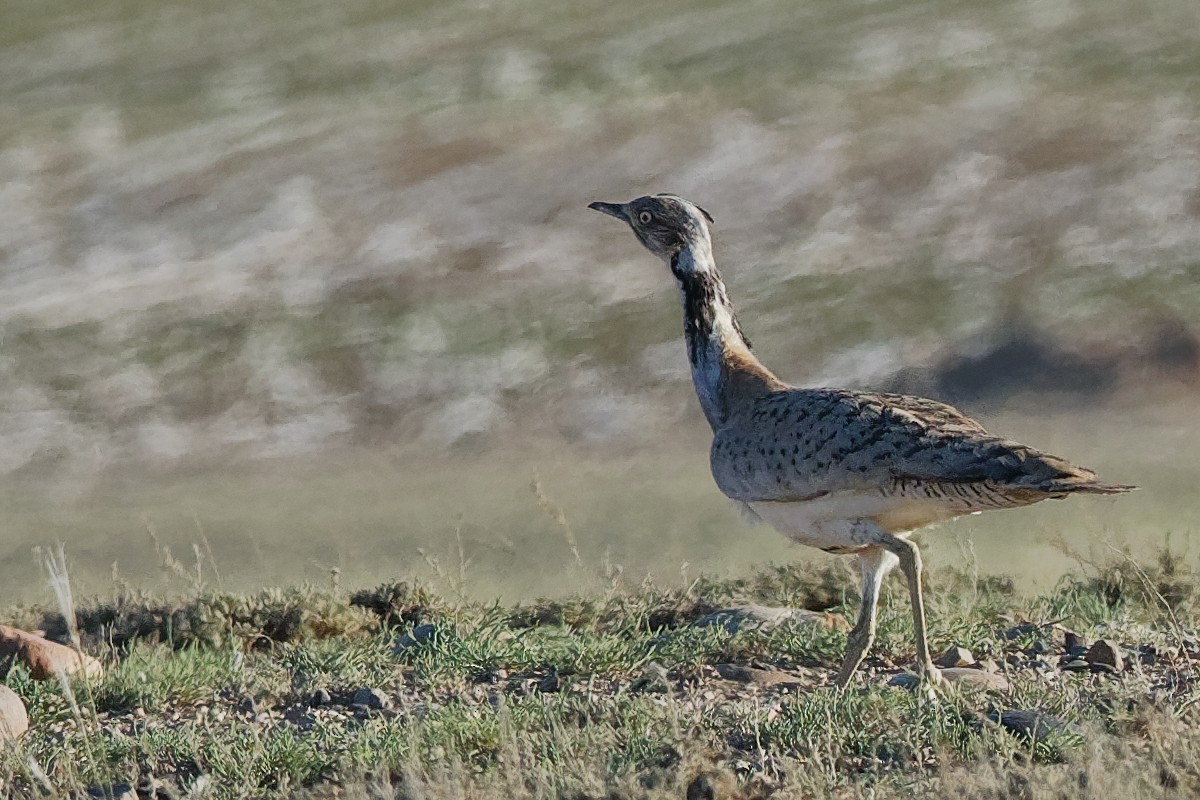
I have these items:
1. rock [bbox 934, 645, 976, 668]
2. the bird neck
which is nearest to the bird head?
the bird neck

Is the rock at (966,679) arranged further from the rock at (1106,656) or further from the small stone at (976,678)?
the rock at (1106,656)

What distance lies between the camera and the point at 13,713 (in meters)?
6.88

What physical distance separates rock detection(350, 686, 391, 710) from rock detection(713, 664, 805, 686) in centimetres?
139

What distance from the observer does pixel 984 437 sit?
6.55m

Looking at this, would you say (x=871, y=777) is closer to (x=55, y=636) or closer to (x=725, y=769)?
(x=725, y=769)

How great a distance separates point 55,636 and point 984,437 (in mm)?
5474

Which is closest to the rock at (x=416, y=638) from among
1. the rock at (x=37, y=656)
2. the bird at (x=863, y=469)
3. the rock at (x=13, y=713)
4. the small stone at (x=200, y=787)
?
the rock at (x=37, y=656)

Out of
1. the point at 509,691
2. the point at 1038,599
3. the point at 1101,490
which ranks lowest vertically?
the point at 1038,599

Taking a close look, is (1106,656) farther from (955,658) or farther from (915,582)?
(915,582)

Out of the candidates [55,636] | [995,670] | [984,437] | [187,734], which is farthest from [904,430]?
[55,636]

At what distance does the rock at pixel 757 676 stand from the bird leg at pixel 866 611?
8.3 inches

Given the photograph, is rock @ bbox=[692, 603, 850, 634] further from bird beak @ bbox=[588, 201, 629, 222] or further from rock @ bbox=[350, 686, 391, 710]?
bird beak @ bbox=[588, 201, 629, 222]

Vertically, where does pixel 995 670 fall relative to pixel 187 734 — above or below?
below

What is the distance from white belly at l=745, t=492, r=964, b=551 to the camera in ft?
22.1
